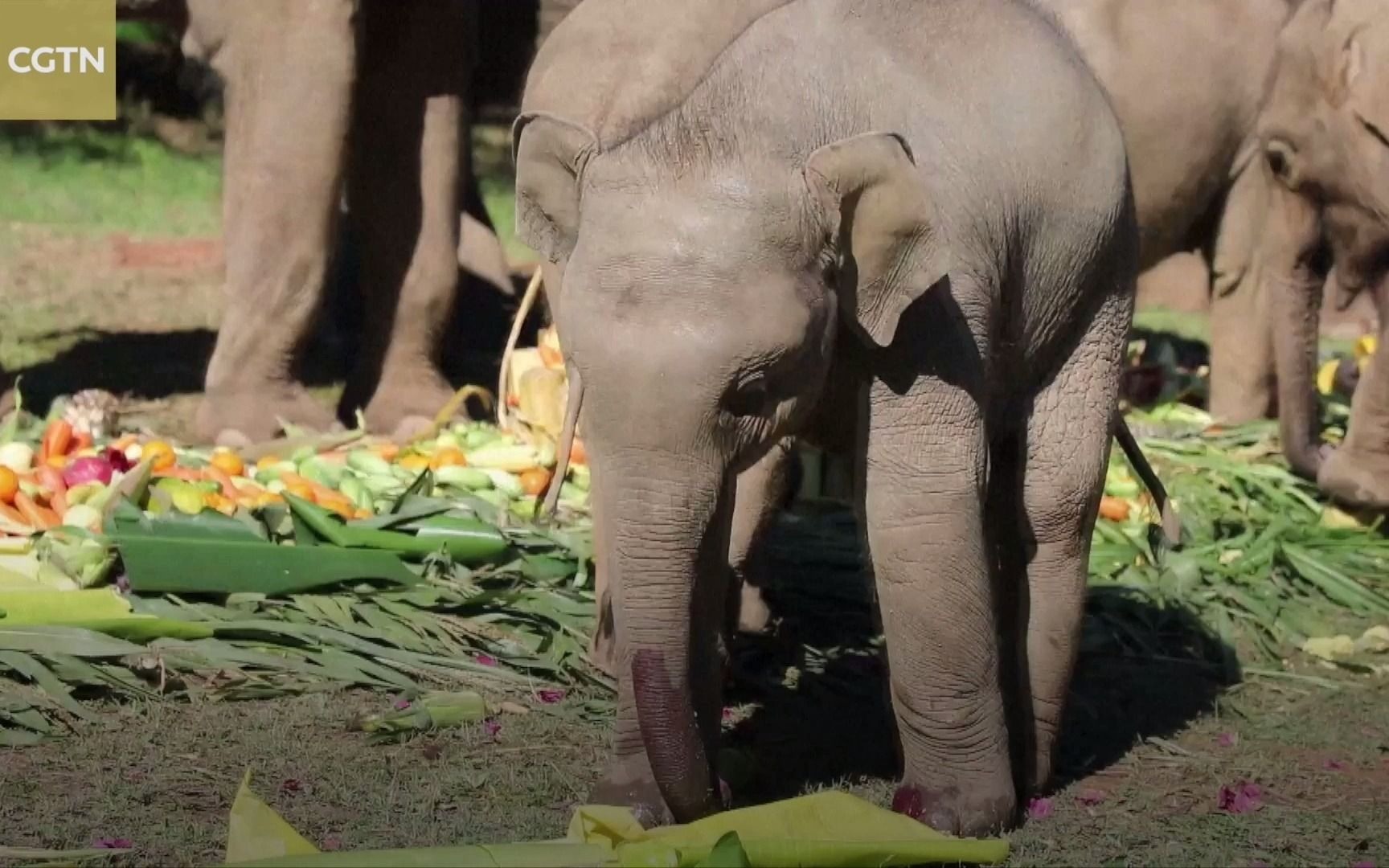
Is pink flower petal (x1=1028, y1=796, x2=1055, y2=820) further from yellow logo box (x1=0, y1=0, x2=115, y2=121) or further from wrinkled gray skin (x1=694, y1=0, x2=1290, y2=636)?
yellow logo box (x1=0, y1=0, x2=115, y2=121)

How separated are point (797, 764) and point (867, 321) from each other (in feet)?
4.02

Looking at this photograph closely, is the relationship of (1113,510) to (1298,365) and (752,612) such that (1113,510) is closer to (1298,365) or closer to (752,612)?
(1298,365)

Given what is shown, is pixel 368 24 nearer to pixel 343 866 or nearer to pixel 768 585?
pixel 768 585

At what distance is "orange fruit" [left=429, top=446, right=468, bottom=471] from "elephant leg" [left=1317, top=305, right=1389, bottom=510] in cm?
260

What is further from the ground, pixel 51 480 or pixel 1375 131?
pixel 1375 131

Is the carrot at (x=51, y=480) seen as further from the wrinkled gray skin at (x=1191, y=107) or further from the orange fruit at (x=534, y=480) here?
the wrinkled gray skin at (x=1191, y=107)

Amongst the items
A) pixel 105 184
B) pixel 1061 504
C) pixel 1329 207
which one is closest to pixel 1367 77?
pixel 1329 207

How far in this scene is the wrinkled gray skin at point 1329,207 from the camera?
607cm

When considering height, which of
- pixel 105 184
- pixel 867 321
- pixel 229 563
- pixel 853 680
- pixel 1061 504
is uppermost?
pixel 867 321

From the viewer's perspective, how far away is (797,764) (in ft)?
13.7

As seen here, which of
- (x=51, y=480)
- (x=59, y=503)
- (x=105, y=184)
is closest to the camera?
(x=59, y=503)

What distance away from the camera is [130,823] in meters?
3.63

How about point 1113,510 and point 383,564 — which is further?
point 1113,510

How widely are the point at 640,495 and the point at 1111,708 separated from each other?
200cm
